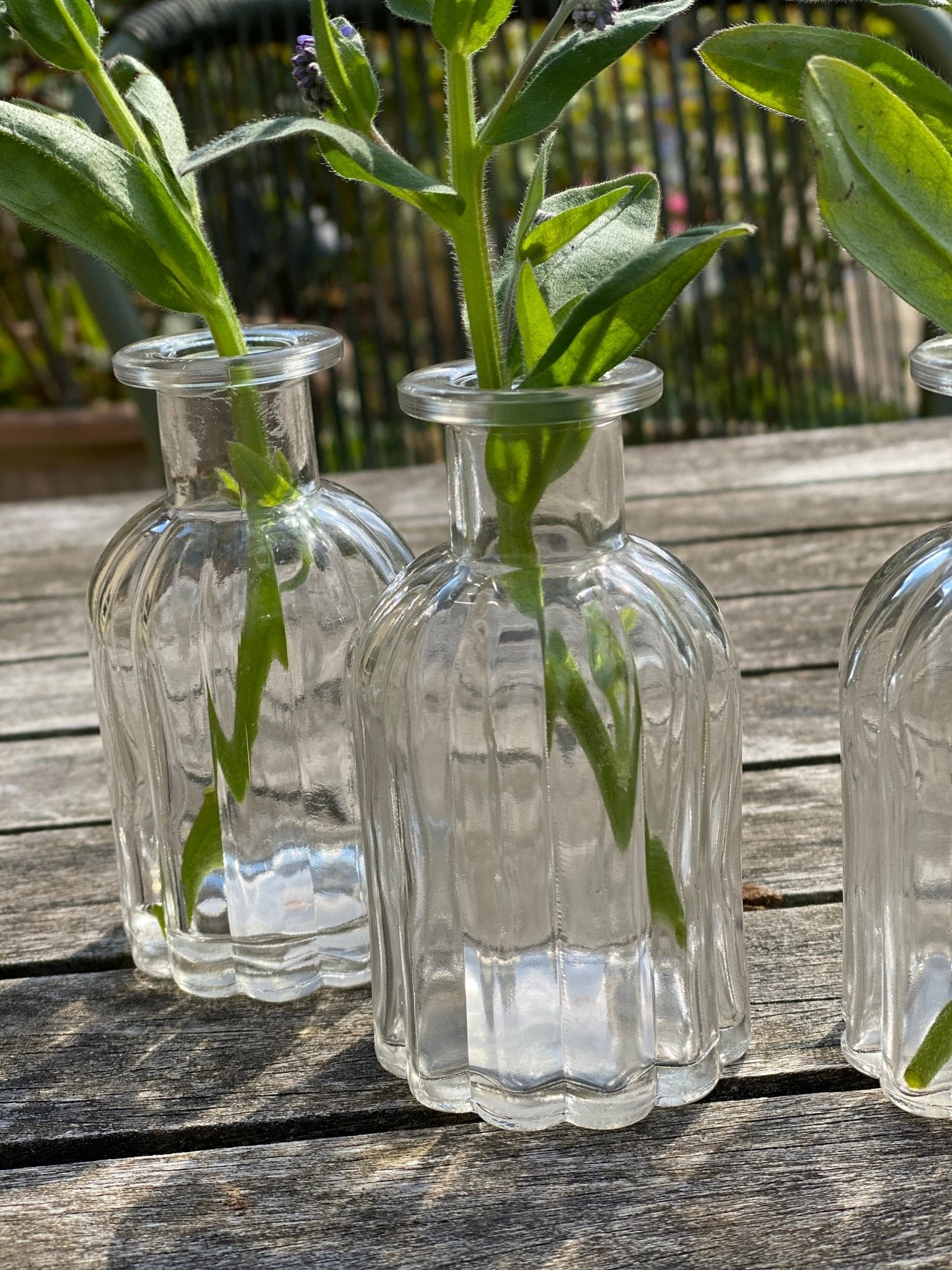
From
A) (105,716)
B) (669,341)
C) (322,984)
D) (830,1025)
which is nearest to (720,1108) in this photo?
(830,1025)

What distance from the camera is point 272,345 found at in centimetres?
59

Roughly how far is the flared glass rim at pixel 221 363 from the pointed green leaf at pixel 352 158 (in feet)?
0.28

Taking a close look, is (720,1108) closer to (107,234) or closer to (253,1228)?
(253,1228)

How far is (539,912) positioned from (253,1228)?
0.13m

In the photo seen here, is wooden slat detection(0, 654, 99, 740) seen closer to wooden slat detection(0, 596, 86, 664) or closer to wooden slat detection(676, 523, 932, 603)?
wooden slat detection(0, 596, 86, 664)

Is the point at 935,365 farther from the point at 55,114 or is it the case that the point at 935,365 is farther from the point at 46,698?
the point at 46,698

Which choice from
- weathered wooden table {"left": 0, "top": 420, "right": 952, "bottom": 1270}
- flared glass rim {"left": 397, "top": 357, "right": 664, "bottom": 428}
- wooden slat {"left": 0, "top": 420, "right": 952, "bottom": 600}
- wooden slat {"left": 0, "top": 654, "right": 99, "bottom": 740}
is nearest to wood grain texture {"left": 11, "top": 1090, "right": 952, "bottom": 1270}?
weathered wooden table {"left": 0, "top": 420, "right": 952, "bottom": 1270}

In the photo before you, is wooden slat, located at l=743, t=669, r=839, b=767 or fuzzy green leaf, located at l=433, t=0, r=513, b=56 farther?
wooden slat, located at l=743, t=669, r=839, b=767

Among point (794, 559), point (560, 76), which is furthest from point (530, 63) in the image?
point (794, 559)

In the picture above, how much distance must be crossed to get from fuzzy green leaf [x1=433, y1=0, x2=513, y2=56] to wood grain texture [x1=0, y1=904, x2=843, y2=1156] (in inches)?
14.0

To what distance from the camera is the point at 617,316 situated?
1.51ft

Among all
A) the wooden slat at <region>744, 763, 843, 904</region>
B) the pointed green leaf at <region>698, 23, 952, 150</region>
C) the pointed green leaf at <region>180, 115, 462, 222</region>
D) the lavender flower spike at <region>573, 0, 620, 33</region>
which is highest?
the lavender flower spike at <region>573, 0, 620, 33</region>

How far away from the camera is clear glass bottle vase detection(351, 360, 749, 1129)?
50cm

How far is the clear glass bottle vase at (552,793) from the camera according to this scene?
50 centimetres
